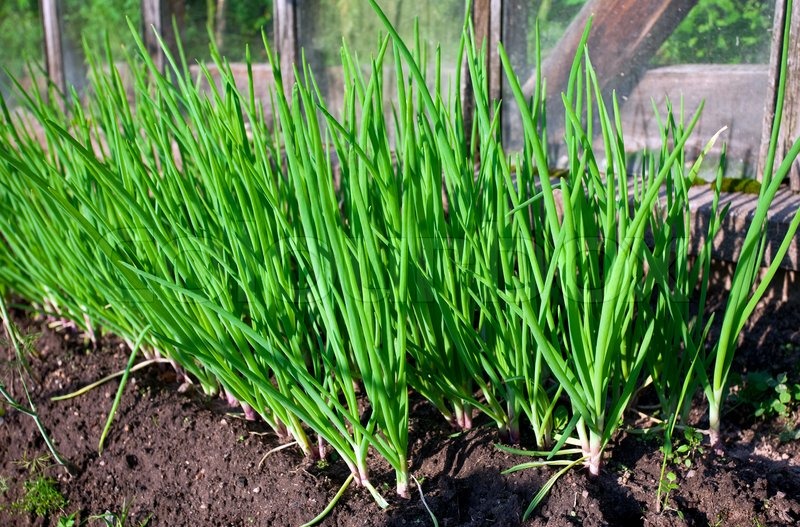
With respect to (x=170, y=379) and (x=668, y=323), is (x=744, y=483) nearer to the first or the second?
(x=668, y=323)

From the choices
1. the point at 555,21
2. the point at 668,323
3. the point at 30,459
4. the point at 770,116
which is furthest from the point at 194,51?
the point at 668,323

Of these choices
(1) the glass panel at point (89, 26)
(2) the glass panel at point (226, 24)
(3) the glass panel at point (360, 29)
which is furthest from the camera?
(1) the glass panel at point (89, 26)

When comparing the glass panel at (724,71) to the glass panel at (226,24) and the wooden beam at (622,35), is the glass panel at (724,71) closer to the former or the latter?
the wooden beam at (622,35)

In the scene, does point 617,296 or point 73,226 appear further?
point 73,226

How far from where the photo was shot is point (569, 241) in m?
0.99

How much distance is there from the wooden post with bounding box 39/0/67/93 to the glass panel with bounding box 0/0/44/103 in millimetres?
86

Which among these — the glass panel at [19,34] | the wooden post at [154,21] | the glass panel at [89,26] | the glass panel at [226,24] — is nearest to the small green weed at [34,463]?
the glass panel at [226,24]

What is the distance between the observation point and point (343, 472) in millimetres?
1286

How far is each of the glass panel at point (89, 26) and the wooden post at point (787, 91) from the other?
7.99ft

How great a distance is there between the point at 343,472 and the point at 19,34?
10.8ft

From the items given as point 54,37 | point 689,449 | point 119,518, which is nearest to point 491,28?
point 689,449

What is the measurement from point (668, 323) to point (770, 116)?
652mm

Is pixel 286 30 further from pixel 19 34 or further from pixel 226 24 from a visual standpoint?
pixel 19 34

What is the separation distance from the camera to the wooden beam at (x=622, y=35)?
1.80 meters
